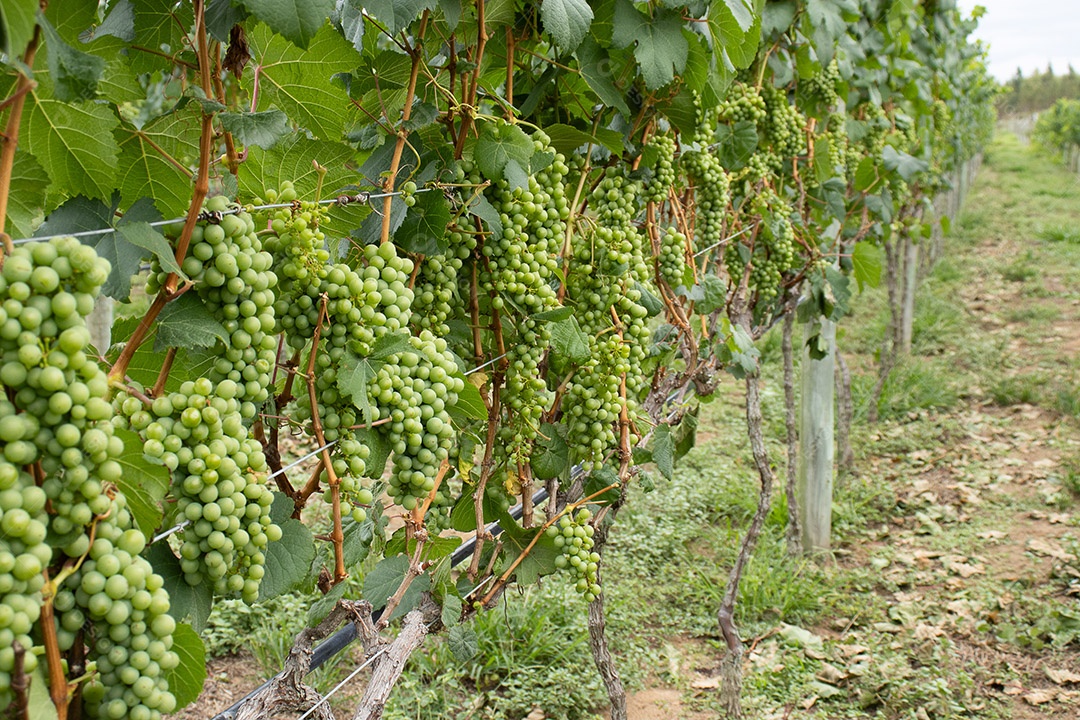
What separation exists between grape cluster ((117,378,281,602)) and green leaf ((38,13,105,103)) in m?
0.30

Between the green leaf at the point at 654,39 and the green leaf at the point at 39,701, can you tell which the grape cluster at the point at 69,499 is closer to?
the green leaf at the point at 39,701

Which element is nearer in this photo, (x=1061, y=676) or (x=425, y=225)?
(x=425, y=225)

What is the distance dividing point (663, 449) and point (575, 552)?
418 millimetres

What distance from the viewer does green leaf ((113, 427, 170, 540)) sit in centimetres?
81

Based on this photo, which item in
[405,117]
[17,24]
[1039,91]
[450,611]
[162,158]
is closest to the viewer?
[17,24]

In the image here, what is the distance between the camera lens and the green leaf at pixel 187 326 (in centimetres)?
87

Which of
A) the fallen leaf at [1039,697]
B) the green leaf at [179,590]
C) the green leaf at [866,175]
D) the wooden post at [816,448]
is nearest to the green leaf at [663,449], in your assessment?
the green leaf at [179,590]

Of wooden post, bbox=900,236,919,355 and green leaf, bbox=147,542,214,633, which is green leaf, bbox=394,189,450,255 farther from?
wooden post, bbox=900,236,919,355

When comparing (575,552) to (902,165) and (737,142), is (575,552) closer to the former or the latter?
(737,142)

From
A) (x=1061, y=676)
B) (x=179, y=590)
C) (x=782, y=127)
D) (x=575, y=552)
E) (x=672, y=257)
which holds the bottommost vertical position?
(x=1061, y=676)

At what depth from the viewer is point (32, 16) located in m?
0.65

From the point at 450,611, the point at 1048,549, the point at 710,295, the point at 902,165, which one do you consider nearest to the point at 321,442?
the point at 450,611

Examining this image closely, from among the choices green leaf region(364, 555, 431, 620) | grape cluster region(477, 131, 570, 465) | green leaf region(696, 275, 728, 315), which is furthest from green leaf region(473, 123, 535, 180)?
green leaf region(696, 275, 728, 315)

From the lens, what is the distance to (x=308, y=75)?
3.76ft
